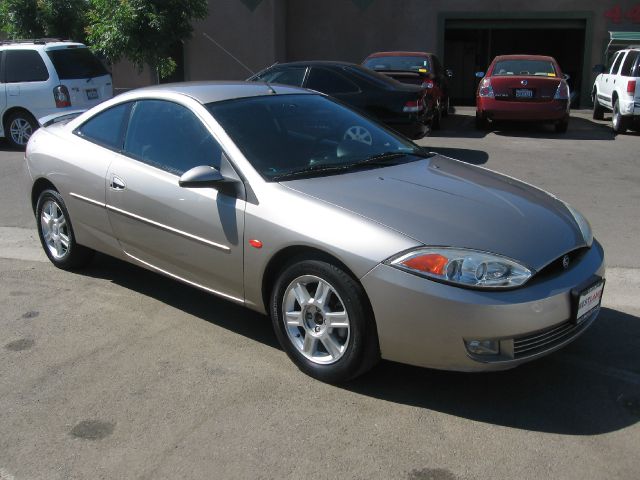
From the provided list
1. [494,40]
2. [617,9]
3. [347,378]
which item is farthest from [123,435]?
[494,40]

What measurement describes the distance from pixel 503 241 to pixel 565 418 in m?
0.92

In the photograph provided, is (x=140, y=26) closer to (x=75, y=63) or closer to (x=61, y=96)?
(x=75, y=63)

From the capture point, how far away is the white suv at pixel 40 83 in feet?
39.1

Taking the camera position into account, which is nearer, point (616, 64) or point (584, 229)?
point (584, 229)

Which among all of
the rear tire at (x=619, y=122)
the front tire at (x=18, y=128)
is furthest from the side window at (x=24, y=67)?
the rear tire at (x=619, y=122)

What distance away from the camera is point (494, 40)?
71.9 ft

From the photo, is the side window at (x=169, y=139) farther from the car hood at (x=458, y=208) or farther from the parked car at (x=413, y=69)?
the parked car at (x=413, y=69)

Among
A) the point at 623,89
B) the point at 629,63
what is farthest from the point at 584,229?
the point at 629,63

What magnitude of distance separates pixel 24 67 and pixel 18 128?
1.06 m

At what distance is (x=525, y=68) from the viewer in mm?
14195

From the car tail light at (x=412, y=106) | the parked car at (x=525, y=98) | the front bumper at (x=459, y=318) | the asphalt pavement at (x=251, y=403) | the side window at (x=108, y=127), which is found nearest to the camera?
the asphalt pavement at (x=251, y=403)

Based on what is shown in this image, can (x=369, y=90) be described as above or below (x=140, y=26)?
below

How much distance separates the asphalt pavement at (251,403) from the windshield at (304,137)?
112 centimetres

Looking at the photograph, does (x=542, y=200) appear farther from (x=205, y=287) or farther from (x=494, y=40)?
(x=494, y=40)
